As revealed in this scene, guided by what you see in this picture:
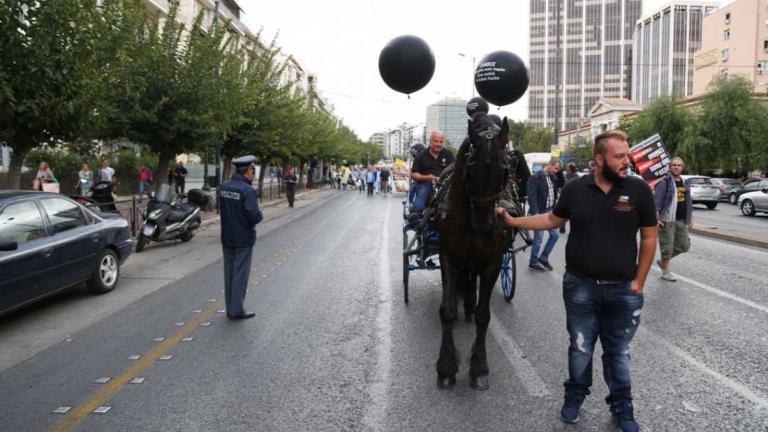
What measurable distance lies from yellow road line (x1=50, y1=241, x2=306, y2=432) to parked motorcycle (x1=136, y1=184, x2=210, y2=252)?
234 inches

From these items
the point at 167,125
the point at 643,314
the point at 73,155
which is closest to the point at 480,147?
the point at 643,314

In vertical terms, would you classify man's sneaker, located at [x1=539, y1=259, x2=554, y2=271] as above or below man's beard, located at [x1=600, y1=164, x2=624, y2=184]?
below

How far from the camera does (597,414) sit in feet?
13.6

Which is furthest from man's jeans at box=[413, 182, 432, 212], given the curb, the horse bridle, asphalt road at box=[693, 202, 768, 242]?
asphalt road at box=[693, 202, 768, 242]

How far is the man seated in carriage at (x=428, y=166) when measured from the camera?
24.0 feet

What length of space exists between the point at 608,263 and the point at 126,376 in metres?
3.81

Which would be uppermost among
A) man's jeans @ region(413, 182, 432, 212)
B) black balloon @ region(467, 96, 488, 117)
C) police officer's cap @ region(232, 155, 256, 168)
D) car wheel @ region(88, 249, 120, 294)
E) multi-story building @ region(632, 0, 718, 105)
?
multi-story building @ region(632, 0, 718, 105)

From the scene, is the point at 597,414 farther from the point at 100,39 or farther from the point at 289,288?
the point at 100,39

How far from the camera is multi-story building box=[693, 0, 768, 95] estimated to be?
2810 inches

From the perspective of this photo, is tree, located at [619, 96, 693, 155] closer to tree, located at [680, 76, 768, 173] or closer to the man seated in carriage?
tree, located at [680, 76, 768, 173]

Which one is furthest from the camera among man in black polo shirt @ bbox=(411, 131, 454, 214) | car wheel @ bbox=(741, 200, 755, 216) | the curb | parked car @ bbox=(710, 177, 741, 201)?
parked car @ bbox=(710, 177, 741, 201)

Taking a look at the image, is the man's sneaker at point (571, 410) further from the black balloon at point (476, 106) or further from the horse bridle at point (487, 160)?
the black balloon at point (476, 106)

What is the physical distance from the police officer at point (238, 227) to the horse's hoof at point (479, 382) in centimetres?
309

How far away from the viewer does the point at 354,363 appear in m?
5.23
